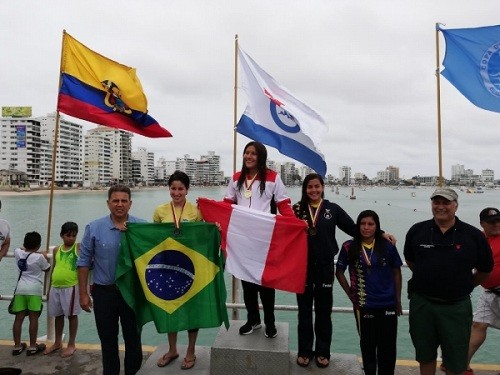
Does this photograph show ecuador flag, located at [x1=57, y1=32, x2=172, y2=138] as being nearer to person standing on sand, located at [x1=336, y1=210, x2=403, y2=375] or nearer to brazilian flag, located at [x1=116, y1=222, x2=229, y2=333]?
brazilian flag, located at [x1=116, y1=222, x2=229, y2=333]

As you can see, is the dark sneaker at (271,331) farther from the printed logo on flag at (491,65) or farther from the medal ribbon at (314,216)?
the printed logo on flag at (491,65)

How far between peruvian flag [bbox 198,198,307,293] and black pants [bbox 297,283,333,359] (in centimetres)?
30

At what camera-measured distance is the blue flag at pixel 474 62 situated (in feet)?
17.1

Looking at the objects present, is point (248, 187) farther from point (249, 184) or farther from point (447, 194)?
point (447, 194)

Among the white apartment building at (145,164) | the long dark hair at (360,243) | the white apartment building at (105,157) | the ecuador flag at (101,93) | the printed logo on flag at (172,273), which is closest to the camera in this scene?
the long dark hair at (360,243)

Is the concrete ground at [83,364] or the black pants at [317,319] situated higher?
the black pants at [317,319]

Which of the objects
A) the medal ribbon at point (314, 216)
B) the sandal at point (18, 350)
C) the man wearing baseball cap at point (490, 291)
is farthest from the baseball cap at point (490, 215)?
the sandal at point (18, 350)

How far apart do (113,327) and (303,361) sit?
1.90 m

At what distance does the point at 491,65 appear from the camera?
5.30 m

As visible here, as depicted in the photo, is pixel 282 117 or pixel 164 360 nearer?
pixel 164 360

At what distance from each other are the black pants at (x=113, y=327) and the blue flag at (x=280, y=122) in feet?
9.49

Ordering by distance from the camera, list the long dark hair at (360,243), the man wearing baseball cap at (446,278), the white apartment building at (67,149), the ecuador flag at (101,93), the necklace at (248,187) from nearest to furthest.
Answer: the man wearing baseball cap at (446,278)
the long dark hair at (360,243)
the necklace at (248,187)
the ecuador flag at (101,93)
the white apartment building at (67,149)

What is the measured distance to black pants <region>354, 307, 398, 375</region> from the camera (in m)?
3.57

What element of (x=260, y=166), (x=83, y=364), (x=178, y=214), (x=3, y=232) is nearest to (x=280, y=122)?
(x=260, y=166)
